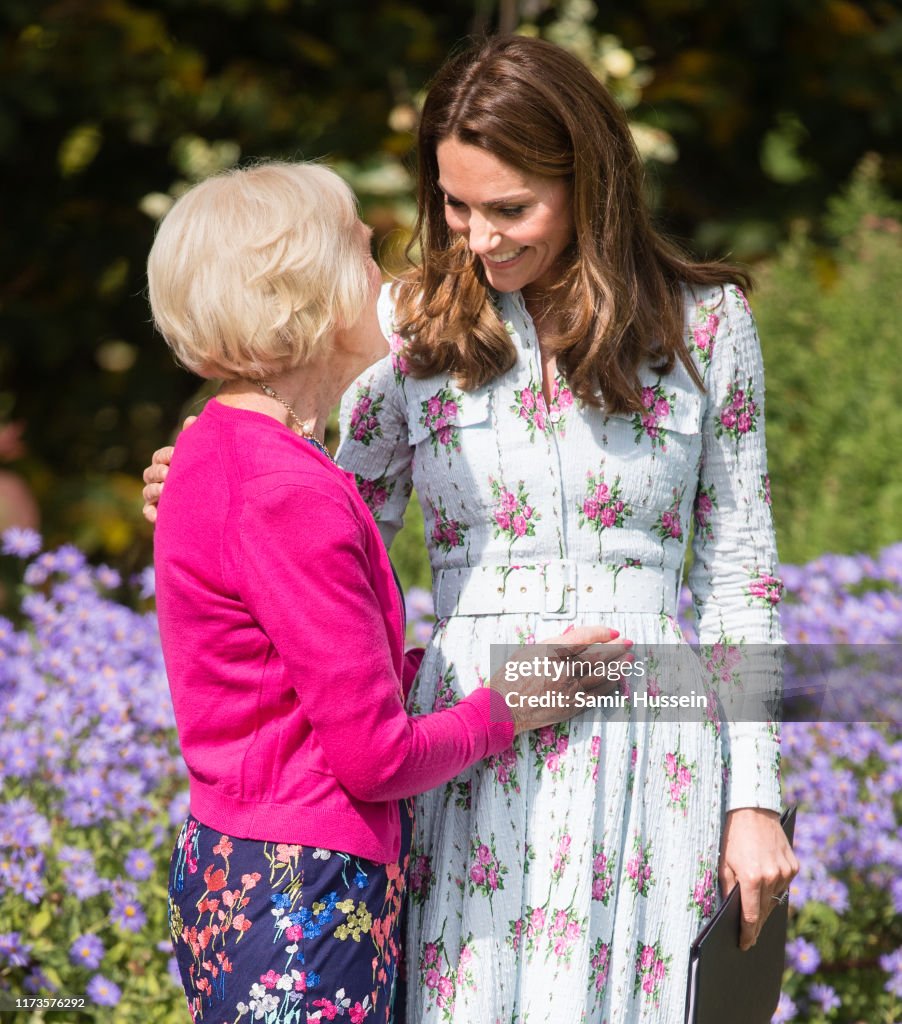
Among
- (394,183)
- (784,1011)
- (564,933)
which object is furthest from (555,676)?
(394,183)

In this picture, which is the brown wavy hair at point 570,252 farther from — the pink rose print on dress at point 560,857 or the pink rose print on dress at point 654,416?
the pink rose print on dress at point 560,857

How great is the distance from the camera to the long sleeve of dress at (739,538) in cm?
158

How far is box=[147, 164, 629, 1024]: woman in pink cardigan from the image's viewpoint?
124cm

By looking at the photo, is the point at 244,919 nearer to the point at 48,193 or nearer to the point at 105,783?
the point at 105,783

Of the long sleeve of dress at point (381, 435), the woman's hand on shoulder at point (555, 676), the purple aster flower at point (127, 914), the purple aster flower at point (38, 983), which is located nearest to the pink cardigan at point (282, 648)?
the woman's hand on shoulder at point (555, 676)

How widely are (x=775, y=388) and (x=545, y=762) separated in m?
3.21

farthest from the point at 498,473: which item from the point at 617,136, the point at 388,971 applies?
the point at 388,971

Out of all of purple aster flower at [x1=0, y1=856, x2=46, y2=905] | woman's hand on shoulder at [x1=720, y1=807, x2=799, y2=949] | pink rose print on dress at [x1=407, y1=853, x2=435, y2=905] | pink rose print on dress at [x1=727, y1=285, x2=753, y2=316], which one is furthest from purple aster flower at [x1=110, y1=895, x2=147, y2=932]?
pink rose print on dress at [x1=727, y1=285, x2=753, y2=316]

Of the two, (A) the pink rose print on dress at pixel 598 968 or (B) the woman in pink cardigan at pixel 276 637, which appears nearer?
(B) the woman in pink cardigan at pixel 276 637

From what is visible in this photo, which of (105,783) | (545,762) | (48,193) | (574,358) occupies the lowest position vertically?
(48,193)

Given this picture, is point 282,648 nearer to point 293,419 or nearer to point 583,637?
point 293,419

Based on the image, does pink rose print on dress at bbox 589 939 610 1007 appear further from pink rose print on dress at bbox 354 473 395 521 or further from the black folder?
pink rose print on dress at bbox 354 473 395 521

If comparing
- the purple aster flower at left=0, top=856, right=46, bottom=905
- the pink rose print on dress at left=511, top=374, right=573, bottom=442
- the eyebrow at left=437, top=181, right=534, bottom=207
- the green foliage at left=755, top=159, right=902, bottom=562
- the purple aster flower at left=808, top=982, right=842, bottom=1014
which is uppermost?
the eyebrow at left=437, top=181, right=534, bottom=207

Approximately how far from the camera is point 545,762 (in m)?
1.49
